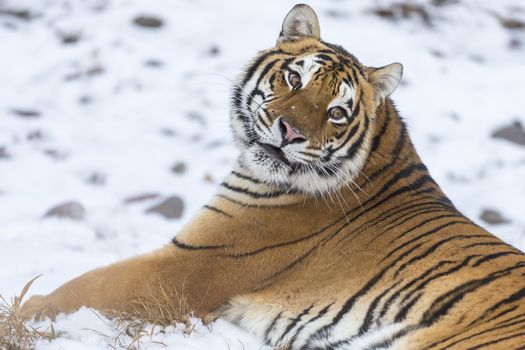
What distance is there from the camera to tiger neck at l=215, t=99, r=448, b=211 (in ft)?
11.8

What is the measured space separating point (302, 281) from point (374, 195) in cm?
50

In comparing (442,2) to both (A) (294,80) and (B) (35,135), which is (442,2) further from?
(A) (294,80)

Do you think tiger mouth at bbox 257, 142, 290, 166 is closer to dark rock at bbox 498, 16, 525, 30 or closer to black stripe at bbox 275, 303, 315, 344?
black stripe at bbox 275, 303, 315, 344

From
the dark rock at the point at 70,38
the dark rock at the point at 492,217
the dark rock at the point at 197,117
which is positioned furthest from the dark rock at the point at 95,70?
the dark rock at the point at 492,217

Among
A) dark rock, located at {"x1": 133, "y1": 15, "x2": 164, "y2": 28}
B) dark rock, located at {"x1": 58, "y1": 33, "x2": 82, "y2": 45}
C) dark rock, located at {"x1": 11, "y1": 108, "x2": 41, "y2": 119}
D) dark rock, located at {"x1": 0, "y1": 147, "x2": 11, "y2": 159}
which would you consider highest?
dark rock, located at {"x1": 133, "y1": 15, "x2": 164, "y2": 28}

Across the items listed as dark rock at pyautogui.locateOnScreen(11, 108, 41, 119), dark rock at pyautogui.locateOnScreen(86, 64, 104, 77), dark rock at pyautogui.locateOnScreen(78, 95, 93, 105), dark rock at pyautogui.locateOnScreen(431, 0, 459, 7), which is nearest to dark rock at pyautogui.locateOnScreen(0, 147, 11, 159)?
dark rock at pyautogui.locateOnScreen(11, 108, 41, 119)

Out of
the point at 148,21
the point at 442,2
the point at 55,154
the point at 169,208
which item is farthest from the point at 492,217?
the point at 148,21

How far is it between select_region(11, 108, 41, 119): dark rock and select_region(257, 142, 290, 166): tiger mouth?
4836 mm

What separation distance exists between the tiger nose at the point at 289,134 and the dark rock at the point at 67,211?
2927 millimetres

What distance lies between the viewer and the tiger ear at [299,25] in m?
3.83

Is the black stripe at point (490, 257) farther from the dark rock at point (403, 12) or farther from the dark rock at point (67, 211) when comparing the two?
the dark rock at point (403, 12)

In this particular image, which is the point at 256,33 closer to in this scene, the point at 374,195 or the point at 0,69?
the point at 0,69

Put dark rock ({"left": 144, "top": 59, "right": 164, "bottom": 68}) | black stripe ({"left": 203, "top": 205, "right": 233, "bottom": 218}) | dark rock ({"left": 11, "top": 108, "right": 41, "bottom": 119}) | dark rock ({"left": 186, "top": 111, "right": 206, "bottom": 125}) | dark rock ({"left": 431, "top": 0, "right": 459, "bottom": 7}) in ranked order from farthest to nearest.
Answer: dark rock ({"left": 431, "top": 0, "right": 459, "bottom": 7}), dark rock ({"left": 144, "top": 59, "right": 164, "bottom": 68}), dark rock ({"left": 186, "top": 111, "right": 206, "bottom": 125}), dark rock ({"left": 11, "top": 108, "right": 41, "bottom": 119}), black stripe ({"left": 203, "top": 205, "right": 233, "bottom": 218})

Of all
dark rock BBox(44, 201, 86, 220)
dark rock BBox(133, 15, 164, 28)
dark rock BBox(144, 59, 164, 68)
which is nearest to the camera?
dark rock BBox(44, 201, 86, 220)
